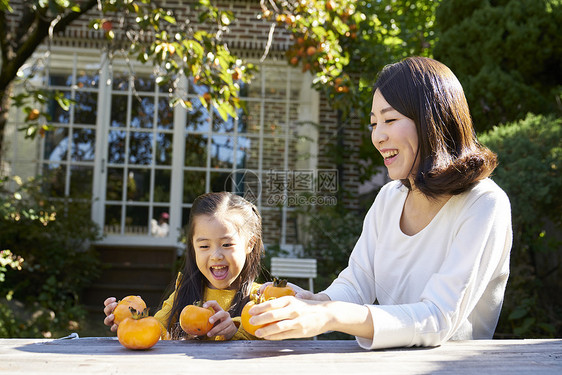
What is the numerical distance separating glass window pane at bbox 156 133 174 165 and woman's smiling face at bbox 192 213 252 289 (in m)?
5.13

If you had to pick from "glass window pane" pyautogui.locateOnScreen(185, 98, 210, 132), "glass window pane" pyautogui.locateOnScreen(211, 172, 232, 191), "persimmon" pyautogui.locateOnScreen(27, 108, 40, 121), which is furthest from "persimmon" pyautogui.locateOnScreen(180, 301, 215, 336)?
"glass window pane" pyautogui.locateOnScreen(185, 98, 210, 132)

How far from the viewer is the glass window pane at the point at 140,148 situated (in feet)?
22.7

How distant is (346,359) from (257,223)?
1.07 m

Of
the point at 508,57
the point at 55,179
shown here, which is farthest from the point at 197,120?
the point at 508,57

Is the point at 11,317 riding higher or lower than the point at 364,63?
lower

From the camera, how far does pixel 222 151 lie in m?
7.10

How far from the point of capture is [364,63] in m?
6.05

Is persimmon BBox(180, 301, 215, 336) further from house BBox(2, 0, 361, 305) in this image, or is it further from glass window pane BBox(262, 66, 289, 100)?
glass window pane BBox(262, 66, 289, 100)

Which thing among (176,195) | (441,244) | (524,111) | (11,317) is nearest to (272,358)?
(441,244)

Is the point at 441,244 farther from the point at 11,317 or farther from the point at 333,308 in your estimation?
the point at 11,317

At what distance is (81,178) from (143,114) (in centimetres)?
112

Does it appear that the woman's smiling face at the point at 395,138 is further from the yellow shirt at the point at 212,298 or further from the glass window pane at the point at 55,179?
the glass window pane at the point at 55,179

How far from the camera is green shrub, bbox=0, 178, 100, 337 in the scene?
530cm

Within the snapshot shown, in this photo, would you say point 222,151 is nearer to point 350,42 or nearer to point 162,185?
point 162,185
